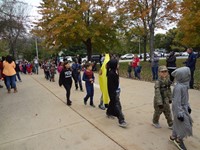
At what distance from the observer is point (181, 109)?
363cm

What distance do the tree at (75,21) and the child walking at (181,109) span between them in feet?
54.8

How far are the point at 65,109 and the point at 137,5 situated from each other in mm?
16394

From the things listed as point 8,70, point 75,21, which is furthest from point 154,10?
point 8,70

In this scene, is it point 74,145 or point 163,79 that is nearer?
point 74,145

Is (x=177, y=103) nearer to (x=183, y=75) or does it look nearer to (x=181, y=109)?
(x=181, y=109)

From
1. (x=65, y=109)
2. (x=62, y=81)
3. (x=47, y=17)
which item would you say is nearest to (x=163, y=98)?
(x=65, y=109)

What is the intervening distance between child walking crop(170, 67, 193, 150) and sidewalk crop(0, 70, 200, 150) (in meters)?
0.35

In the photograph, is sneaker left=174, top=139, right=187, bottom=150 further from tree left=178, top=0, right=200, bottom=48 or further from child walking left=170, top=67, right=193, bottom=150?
tree left=178, top=0, right=200, bottom=48

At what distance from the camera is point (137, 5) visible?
20500mm

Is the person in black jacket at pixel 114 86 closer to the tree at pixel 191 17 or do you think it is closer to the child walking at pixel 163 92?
the child walking at pixel 163 92

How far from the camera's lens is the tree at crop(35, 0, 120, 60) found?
19844mm

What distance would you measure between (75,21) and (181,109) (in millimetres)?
17953

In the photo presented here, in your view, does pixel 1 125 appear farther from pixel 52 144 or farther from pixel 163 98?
pixel 163 98

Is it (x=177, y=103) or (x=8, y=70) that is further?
(x=8, y=70)
